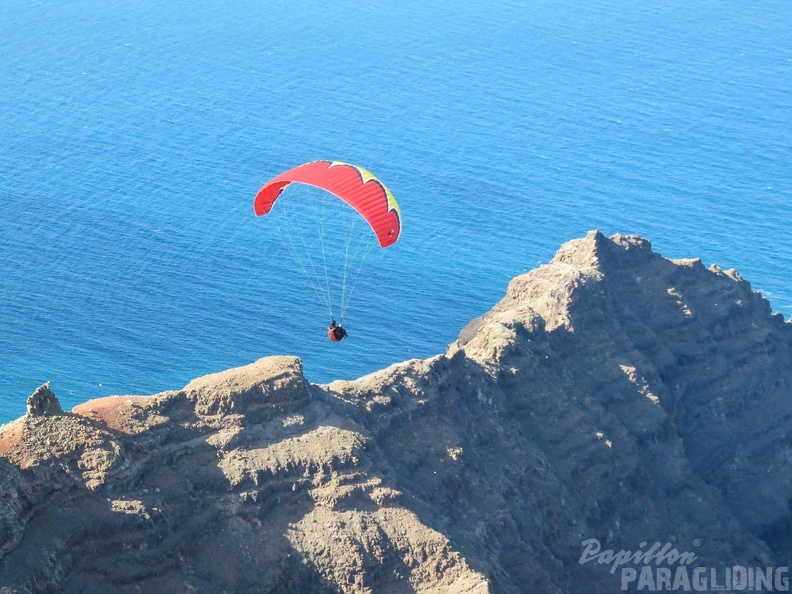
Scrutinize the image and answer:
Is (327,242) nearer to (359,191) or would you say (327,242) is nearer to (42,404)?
(359,191)

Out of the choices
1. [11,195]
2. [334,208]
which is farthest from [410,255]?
[11,195]

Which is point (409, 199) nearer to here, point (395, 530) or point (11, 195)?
point (11, 195)

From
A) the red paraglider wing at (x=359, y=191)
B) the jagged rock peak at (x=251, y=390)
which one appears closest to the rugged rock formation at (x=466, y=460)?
the jagged rock peak at (x=251, y=390)

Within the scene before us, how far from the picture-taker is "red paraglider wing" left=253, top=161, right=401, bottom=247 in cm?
8200

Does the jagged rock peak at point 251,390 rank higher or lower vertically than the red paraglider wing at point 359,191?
lower

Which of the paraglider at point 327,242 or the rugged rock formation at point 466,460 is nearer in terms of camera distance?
the rugged rock formation at point 466,460

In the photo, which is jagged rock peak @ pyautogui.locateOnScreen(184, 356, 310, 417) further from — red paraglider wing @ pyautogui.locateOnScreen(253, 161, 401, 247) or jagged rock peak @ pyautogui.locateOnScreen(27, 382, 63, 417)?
red paraglider wing @ pyautogui.locateOnScreen(253, 161, 401, 247)

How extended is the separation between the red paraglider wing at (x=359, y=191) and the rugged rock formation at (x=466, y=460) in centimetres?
1035

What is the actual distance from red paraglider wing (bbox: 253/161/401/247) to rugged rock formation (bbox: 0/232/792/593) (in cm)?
1035

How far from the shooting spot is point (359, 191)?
8369cm

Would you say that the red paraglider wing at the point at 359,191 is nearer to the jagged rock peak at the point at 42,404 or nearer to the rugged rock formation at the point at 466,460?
the rugged rock formation at the point at 466,460

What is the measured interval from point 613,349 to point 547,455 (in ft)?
49.3

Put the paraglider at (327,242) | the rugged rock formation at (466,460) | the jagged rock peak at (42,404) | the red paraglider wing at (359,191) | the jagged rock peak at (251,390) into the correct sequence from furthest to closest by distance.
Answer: the paraglider at (327,242), the red paraglider wing at (359,191), the jagged rock peak at (251,390), the jagged rock peak at (42,404), the rugged rock formation at (466,460)

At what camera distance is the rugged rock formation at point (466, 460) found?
68312 millimetres
